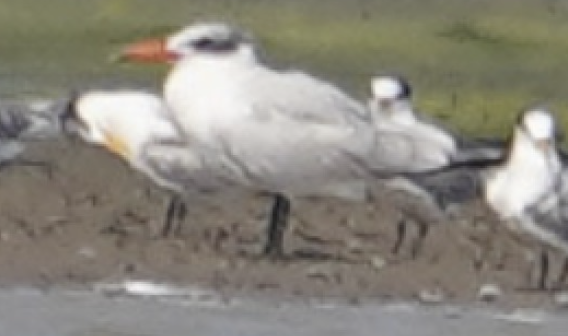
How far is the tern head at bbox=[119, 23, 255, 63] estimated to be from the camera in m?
16.6

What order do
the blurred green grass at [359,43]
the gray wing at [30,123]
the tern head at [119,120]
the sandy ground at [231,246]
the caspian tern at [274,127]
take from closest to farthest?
the sandy ground at [231,246] < the caspian tern at [274,127] < the tern head at [119,120] < the gray wing at [30,123] < the blurred green grass at [359,43]

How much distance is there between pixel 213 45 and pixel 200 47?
0.20ft

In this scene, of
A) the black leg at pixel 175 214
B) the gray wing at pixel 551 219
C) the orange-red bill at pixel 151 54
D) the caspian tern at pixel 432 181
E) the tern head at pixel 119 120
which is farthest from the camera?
the tern head at pixel 119 120

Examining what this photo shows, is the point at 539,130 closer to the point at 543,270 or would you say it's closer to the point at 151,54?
the point at 543,270

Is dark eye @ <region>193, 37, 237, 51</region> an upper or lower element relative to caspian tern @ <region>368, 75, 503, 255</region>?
upper

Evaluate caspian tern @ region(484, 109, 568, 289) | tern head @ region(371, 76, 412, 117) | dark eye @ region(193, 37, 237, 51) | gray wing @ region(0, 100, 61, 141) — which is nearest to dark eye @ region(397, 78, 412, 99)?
tern head @ region(371, 76, 412, 117)

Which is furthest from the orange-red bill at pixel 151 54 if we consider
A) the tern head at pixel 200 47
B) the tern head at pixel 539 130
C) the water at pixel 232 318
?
the water at pixel 232 318

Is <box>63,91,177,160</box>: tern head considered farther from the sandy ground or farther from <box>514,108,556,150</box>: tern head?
<box>514,108,556,150</box>: tern head

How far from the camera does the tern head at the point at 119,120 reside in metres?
17.1

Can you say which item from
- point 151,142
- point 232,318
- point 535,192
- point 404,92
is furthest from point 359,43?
point 232,318

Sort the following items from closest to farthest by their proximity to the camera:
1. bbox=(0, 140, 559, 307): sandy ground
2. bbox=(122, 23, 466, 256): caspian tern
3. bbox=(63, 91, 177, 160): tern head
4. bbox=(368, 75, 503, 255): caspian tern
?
bbox=(0, 140, 559, 307): sandy ground → bbox=(122, 23, 466, 256): caspian tern → bbox=(368, 75, 503, 255): caspian tern → bbox=(63, 91, 177, 160): tern head

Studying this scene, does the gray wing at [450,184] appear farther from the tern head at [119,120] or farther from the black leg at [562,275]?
the tern head at [119,120]

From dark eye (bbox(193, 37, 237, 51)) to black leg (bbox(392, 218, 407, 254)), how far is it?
3.79ft

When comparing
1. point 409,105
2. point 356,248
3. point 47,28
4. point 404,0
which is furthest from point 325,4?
point 356,248
